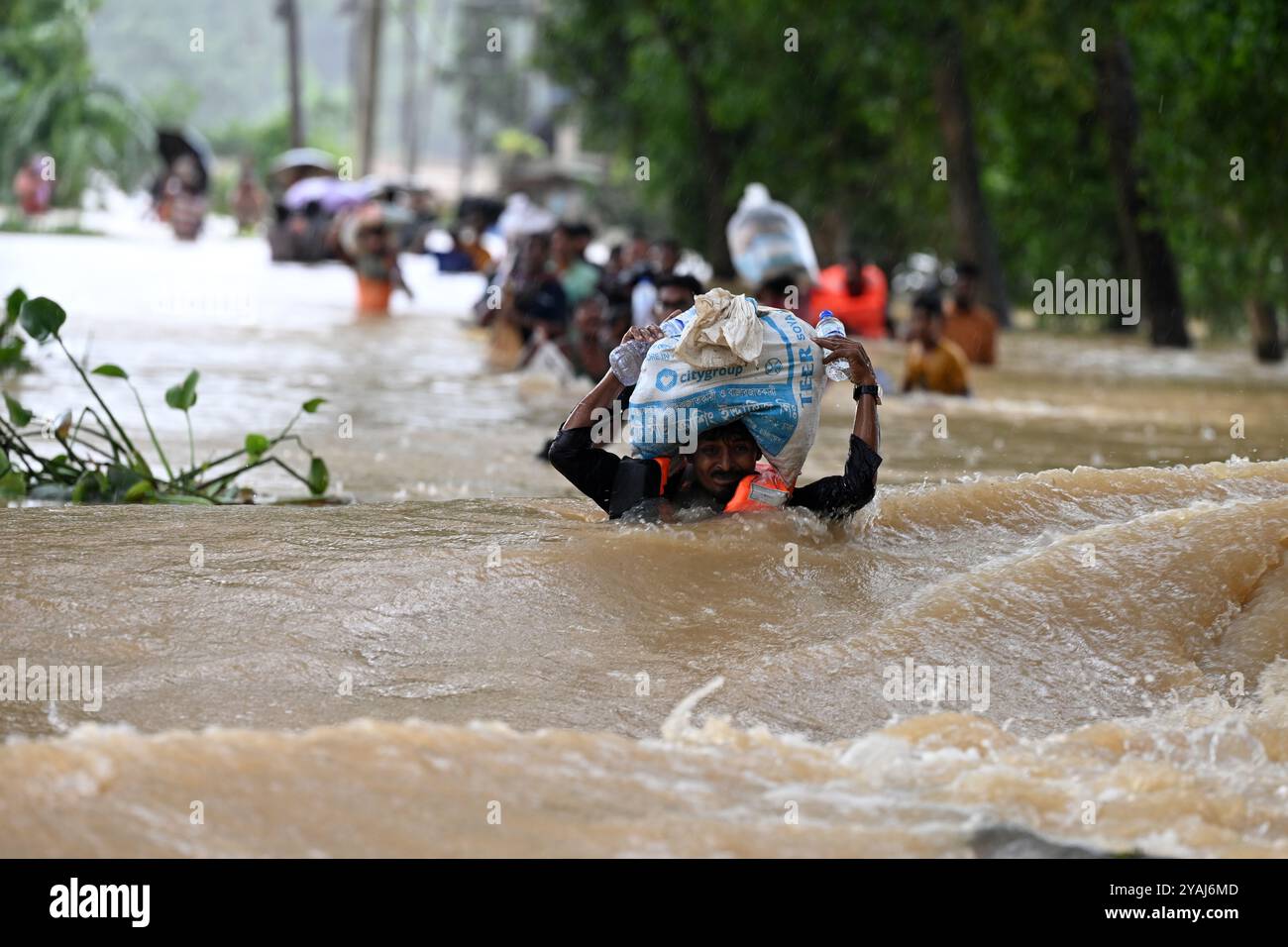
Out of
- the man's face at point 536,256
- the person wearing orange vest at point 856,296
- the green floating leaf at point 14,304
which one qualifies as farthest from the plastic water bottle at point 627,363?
the person wearing orange vest at point 856,296

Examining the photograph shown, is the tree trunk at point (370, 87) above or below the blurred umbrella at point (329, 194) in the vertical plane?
above

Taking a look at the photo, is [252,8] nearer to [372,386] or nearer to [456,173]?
[456,173]

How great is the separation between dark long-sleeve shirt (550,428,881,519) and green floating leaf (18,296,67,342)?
2188 millimetres

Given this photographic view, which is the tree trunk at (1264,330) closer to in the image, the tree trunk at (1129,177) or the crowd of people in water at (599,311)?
the tree trunk at (1129,177)

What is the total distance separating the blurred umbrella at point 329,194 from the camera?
94.5ft

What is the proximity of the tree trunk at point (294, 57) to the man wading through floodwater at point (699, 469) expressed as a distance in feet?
119

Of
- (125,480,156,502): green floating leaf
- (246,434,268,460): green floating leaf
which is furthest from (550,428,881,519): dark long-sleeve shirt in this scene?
(125,480,156,502): green floating leaf

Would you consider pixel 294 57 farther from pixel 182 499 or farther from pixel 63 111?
pixel 182 499

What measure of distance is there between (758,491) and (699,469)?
0.72 ft

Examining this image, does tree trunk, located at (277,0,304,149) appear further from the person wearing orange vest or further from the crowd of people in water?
the crowd of people in water

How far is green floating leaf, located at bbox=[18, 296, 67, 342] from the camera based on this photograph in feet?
22.3

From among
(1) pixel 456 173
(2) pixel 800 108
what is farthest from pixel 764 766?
(1) pixel 456 173

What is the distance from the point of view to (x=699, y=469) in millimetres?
6035

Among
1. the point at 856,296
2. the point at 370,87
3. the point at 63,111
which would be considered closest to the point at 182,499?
the point at 856,296
